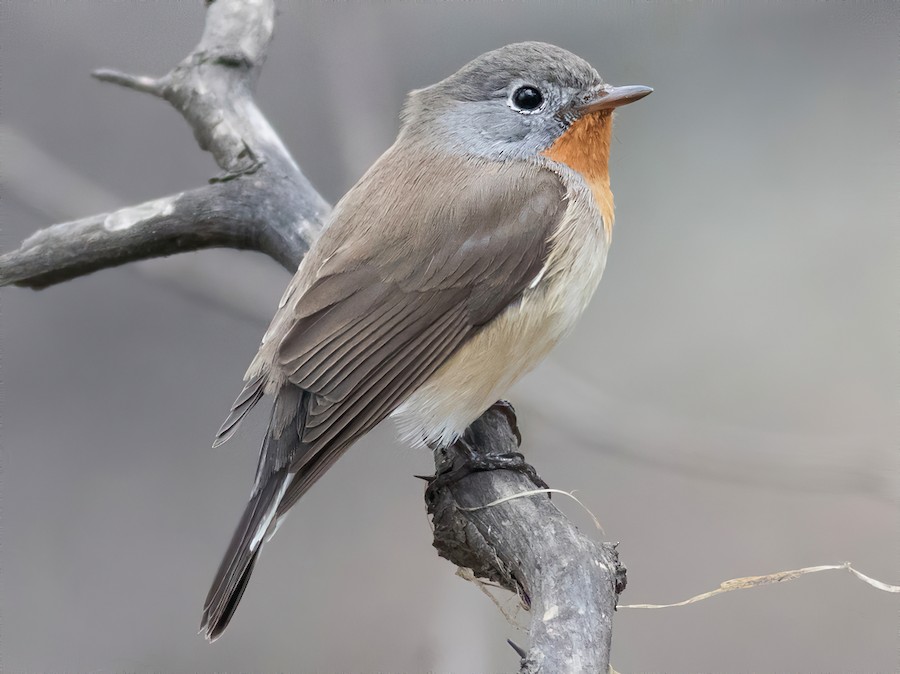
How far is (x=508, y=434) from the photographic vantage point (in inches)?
119

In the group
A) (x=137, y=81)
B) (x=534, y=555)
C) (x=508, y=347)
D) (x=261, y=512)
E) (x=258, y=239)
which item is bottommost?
(x=261, y=512)

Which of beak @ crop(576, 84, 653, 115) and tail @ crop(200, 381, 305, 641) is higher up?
beak @ crop(576, 84, 653, 115)

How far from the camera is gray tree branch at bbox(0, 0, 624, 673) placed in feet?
7.48

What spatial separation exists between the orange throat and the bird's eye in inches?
4.9

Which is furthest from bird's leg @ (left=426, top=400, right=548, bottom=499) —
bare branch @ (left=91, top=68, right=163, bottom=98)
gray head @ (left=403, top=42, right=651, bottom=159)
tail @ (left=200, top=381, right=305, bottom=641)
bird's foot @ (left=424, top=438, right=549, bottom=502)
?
bare branch @ (left=91, top=68, right=163, bottom=98)

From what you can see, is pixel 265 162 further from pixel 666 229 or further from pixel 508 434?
pixel 666 229

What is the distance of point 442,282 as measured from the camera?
267 centimetres

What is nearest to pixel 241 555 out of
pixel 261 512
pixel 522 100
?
pixel 261 512

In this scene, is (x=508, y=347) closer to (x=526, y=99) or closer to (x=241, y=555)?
(x=526, y=99)

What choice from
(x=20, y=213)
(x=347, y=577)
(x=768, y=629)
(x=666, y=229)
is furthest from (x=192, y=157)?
(x=768, y=629)

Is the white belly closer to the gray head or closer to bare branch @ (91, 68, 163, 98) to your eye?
the gray head

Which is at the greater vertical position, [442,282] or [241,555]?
[442,282]

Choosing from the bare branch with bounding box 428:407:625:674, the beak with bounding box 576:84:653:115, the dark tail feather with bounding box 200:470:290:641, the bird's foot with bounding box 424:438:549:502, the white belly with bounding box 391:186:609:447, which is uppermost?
the beak with bounding box 576:84:653:115

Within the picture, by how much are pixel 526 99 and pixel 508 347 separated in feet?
Answer: 2.55
